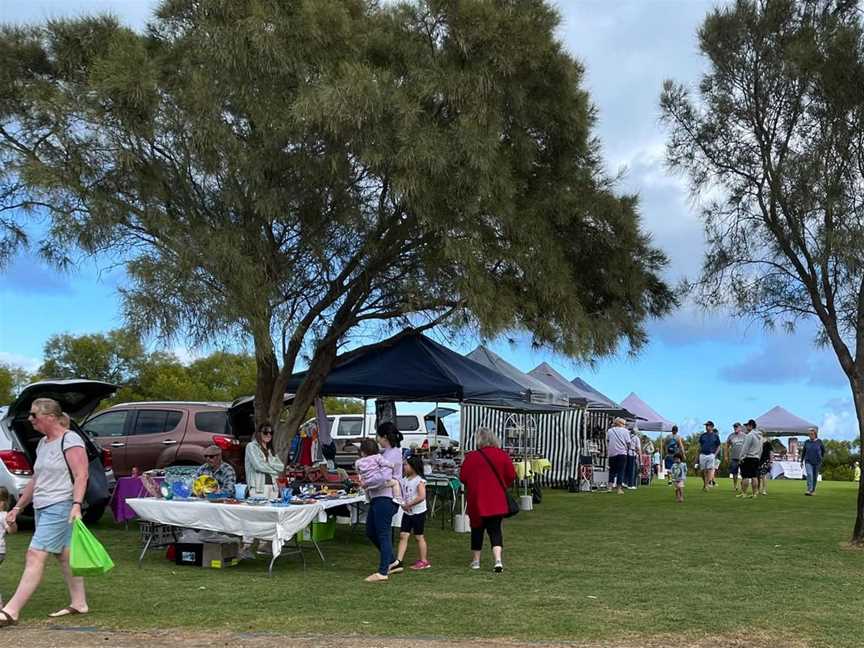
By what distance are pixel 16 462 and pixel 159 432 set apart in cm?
339

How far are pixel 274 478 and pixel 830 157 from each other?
9.04 metres

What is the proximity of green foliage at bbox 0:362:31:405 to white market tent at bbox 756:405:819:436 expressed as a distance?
125ft

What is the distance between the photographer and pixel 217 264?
41.1 ft

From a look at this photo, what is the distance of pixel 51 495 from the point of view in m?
7.08

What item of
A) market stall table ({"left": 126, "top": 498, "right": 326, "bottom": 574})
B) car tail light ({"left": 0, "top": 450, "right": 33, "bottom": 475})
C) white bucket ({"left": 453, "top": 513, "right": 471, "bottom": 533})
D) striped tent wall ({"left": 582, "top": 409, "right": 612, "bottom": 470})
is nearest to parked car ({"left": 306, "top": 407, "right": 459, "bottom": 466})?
striped tent wall ({"left": 582, "top": 409, "right": 612, "bottom": 470})

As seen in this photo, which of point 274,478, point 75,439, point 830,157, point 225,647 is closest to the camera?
point 225,647

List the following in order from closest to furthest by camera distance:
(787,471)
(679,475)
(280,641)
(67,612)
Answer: (280,641), (67,612), (679,475), (787,471)

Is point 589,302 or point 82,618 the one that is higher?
point 589,302

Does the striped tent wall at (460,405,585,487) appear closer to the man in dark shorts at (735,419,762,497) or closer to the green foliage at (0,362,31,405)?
the man in dark shorts at (735,419,762,497)

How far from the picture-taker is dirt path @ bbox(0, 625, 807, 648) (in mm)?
6410

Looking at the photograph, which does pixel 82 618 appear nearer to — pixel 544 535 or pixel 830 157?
pixel 544 535

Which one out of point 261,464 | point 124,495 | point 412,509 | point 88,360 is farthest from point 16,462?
point 88,360

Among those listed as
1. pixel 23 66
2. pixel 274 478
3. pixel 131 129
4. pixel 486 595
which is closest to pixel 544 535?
pixel 274 478

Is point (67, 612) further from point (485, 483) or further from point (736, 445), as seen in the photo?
point (736, 445)
